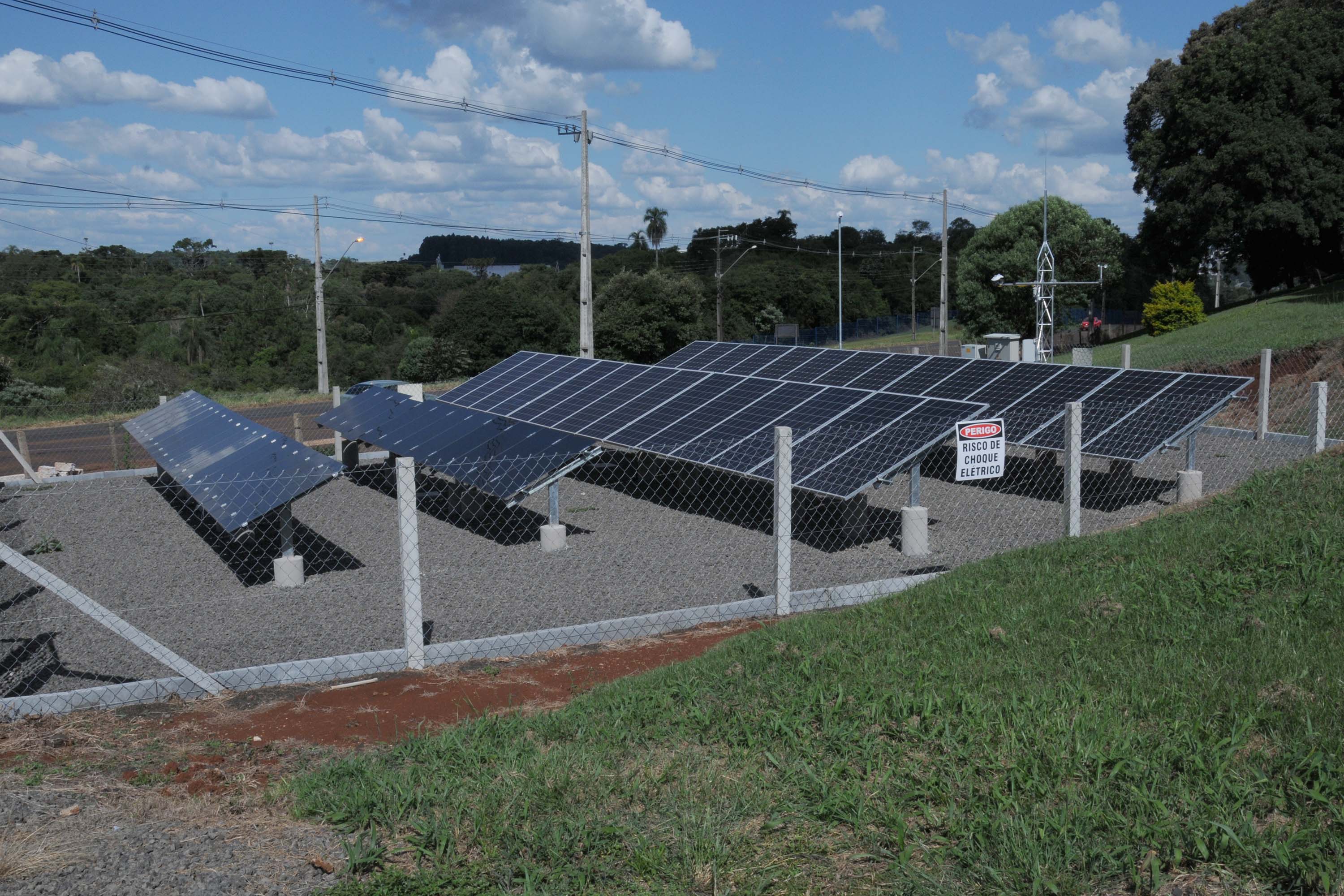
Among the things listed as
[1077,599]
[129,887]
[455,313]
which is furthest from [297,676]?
[455,313]

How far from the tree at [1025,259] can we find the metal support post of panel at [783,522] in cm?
4468

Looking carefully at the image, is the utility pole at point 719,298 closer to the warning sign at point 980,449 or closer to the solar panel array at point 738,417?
the solar panel array at point 738,417

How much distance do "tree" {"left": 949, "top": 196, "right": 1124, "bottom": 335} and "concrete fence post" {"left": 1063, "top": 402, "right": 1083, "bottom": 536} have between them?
42229 millimetres

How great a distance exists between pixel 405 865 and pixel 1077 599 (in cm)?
471

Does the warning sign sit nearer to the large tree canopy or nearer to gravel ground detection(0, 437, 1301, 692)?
gravel ground detection(0, 437, 1301, 692)

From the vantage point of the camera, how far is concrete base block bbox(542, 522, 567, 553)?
11.9m

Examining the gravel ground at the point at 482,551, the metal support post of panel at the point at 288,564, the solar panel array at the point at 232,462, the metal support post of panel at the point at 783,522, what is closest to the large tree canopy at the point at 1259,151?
the gravel ground at the point at 482,551

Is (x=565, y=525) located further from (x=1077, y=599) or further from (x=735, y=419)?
(x=1077, y=599)

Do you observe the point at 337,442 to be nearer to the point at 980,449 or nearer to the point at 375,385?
the point at 375,385

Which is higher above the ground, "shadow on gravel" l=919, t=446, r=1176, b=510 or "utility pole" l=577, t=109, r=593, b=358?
"utility pole" l=577, t=109, r=593, b=358

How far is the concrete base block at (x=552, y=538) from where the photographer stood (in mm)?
11875

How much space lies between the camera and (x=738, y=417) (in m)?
14.4

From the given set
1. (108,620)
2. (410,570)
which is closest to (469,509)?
(410,570)

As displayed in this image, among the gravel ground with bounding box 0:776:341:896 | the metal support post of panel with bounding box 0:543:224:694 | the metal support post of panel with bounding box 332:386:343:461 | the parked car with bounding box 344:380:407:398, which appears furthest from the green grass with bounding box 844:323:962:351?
the gravel ground with bounding box 0:776:341:896
